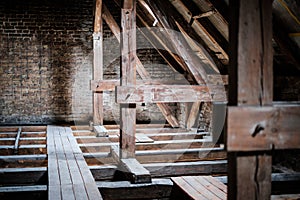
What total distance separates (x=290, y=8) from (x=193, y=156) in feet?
8.20

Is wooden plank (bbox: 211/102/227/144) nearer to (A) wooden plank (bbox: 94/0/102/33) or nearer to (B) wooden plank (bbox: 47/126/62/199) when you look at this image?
(B) wooden plank (bbox: 47/126/62/199)

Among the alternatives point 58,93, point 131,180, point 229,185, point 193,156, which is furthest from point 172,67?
point 229,185

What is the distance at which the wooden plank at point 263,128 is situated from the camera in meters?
1.64

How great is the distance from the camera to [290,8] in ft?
11.4

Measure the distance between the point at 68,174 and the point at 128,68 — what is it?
135cm

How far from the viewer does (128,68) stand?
4336mm

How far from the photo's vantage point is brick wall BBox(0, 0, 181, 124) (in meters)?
8.24

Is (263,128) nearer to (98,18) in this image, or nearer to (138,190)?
(138,190)

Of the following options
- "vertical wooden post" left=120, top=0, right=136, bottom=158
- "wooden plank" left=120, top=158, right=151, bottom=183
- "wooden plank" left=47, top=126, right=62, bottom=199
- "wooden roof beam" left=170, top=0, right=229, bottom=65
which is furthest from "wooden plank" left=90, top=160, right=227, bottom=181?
"wooden roof beam" left=170, top=0, right=229, bottom=65

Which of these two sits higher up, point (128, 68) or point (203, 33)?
point (203, 33)

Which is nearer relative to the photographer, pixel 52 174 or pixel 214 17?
pixel 52 174

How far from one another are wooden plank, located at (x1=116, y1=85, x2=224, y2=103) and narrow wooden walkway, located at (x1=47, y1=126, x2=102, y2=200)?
33.6 inches

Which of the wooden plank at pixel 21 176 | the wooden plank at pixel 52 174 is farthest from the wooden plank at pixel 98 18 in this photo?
the wooden plank at pixel 21 176

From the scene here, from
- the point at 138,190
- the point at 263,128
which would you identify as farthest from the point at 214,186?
the point at 263,128
